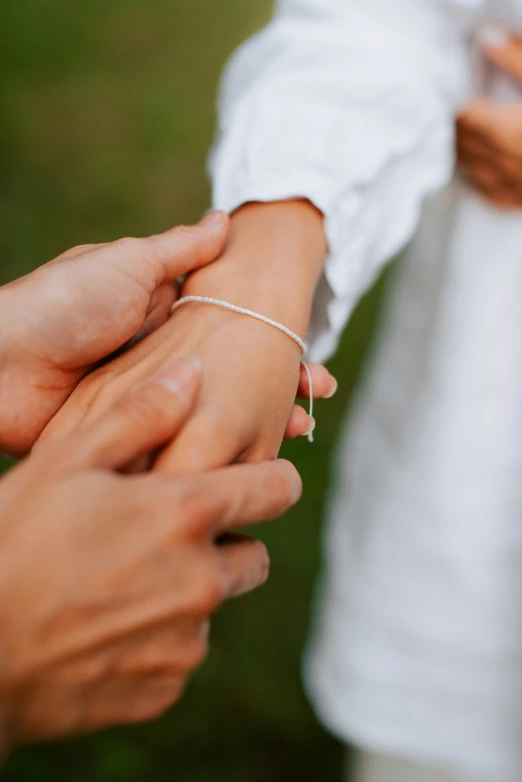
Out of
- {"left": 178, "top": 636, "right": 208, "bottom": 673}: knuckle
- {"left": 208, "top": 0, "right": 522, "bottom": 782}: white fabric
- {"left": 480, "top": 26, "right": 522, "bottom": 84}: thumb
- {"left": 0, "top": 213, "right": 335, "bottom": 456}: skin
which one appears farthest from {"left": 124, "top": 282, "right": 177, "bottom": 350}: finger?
{"left": 480, "top": 26, "right": 522, "bottom": 84}: thumb

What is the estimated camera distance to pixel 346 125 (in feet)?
2.67

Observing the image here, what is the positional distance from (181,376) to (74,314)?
0.53ft

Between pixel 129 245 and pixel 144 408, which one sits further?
pixel 129 245

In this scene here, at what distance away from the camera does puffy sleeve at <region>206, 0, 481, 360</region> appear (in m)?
0.80

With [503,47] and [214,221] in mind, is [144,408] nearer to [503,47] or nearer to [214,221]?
[214,221]

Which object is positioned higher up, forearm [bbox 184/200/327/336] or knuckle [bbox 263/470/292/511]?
forearm [bbox 184/200/327/336]

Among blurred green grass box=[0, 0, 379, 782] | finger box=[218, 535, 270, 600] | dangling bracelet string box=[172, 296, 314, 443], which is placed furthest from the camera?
blurred green grass box=[0, 0, 379, 782]

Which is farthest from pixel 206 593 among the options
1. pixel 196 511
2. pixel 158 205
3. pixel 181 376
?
pixel 158 205

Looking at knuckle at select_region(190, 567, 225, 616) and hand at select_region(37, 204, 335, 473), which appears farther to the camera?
hand at select_region(37, 204, 335, 473)

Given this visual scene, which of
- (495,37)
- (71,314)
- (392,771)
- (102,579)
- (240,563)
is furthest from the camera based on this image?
(392,771)

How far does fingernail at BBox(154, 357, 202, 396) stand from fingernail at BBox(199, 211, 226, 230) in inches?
7.7

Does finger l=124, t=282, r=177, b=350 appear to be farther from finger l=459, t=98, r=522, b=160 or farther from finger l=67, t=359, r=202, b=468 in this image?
finger l=459, t=98, r=522, b=160

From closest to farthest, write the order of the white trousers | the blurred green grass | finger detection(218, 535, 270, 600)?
finger detection(218, 535, 270, 600)
the white trousers
the blurred green grass

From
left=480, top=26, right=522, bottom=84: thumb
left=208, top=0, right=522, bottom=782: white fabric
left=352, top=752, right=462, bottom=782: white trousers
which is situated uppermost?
left=480, top=26, right=522, bottom=84: thumb
